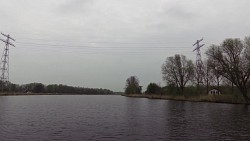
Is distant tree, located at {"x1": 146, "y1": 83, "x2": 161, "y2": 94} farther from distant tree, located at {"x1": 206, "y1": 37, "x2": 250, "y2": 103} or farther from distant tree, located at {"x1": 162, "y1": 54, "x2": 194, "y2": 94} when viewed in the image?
distant tree, located at {"x1": 206, "y1": 37, "x2": 250, "y2": 103}

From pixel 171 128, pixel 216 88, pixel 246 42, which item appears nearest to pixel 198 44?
pixel 216 88

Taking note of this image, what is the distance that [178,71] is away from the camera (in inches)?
4589

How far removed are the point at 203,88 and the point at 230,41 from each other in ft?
123

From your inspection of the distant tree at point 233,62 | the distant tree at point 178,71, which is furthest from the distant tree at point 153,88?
the distant tree at point 233,62

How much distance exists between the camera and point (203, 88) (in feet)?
365

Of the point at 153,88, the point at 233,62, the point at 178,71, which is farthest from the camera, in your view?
the point at 153,88

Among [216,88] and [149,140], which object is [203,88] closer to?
[216,88]

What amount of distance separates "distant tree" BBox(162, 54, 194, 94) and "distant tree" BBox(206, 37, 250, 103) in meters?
36.1

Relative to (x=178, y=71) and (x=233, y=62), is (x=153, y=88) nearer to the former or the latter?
(x=178, y=71)

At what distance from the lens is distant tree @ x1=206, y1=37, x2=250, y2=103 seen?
7362cm

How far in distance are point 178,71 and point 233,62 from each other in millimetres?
41020

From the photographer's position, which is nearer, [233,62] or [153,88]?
[233,62]

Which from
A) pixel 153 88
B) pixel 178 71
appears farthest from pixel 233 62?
pixel 153 88

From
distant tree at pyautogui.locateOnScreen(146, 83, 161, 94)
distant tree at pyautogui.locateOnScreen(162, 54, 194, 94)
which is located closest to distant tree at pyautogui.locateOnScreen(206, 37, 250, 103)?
distant tree at pyautogui.locateOnScreen(162, 54, 194, 94)
